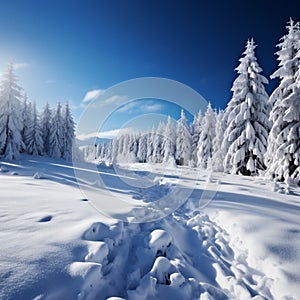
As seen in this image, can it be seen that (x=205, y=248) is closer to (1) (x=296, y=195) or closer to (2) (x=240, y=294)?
(2) (x=240, y=294)

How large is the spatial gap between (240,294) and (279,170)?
457 inches

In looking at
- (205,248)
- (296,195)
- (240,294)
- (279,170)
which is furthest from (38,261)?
(279,170)

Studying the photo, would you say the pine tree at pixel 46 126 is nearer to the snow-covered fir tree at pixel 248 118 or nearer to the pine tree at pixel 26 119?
the pine tree at pixel 26 119

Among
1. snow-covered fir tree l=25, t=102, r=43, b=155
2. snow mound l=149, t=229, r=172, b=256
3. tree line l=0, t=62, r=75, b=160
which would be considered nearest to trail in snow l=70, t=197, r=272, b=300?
snow mound l=149, t=229, r=172, b=256

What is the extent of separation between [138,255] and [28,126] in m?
39.5

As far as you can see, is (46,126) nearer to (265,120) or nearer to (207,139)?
(207,139)

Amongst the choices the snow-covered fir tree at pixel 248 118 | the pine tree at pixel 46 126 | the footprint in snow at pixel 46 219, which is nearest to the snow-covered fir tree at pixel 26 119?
the pine tree at pixel 46 126

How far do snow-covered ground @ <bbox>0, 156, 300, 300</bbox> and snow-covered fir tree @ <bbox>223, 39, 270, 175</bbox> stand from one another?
1114 centimetres

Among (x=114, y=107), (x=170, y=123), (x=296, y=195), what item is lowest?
(x=296, y=195)

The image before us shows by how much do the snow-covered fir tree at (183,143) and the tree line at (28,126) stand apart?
77.4 ft

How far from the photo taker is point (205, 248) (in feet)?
16.7

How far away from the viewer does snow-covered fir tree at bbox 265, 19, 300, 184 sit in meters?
12.5

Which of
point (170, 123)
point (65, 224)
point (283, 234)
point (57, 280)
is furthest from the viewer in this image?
point (170, 123)

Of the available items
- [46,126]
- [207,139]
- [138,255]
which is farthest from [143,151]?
[138,255]
